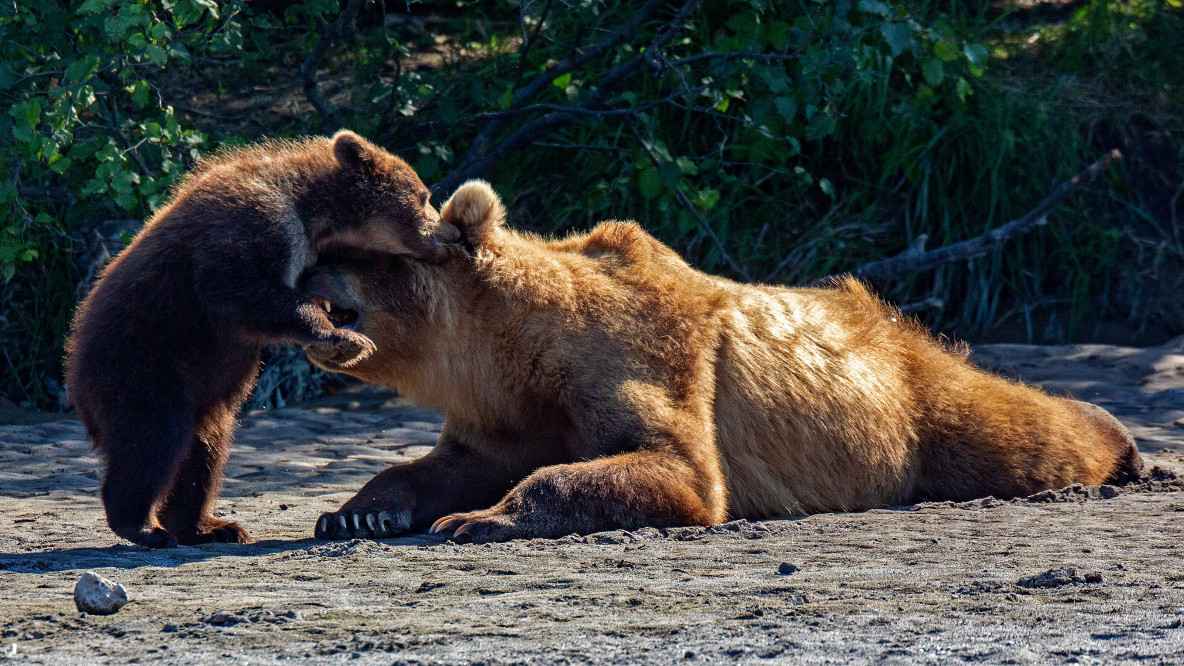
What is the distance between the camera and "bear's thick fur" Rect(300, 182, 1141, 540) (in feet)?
14.6

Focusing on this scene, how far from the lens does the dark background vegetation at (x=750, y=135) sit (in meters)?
7.82

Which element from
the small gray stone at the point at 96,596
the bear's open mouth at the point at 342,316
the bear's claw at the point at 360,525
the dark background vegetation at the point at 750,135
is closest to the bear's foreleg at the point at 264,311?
the bear's open mouth at the point at 342,316

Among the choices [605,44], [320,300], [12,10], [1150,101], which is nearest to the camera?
[320,300]

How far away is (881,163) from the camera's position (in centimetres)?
942

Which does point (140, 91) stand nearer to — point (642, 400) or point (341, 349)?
point (341, 349)

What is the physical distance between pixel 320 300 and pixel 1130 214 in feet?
22.8

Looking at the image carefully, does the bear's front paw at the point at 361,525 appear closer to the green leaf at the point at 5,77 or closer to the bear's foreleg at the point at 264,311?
the bear's foreleg at the point at 264,311

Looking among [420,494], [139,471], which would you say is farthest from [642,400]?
[139,471]

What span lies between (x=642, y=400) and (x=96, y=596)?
207cm

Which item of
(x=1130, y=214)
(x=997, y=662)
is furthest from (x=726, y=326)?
(x=1130, y=214)

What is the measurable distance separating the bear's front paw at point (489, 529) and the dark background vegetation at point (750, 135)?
376 cm

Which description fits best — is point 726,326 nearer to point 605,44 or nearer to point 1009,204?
point 605,44

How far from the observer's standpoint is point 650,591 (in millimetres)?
3301

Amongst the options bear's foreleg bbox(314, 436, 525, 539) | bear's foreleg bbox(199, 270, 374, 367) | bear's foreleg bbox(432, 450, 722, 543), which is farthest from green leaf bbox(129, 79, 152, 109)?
bear's foreleg bbox(432, 450, 722, 543)
